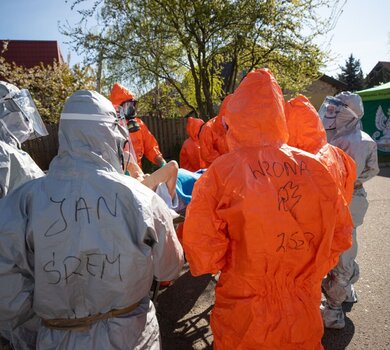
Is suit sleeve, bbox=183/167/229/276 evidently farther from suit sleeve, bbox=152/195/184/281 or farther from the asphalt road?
the asphalt road

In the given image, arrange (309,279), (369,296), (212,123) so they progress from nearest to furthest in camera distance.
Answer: (309,279)
(369,296)
(212,123)

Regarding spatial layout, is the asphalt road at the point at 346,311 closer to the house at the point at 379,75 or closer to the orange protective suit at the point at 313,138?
the orange protective suit at the point at 313,138

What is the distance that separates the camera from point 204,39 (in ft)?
34.1

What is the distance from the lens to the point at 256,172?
5.43 feet

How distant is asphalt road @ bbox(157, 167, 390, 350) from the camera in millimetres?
3012

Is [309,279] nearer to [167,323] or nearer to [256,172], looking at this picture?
[256,172]

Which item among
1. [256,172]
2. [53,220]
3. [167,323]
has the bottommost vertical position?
[167,323]

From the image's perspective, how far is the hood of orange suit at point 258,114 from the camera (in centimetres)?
172

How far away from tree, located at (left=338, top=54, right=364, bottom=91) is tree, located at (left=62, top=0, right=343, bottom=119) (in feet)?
87.1

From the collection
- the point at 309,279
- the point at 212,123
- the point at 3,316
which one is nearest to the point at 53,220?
the point at 3,316

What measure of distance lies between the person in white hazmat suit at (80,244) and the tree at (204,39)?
9.30 meters

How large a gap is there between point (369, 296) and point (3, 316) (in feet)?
11.8

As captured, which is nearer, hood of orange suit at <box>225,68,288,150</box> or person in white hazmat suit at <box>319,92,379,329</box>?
hood of orange suit at <box>225,68,288,150</box>

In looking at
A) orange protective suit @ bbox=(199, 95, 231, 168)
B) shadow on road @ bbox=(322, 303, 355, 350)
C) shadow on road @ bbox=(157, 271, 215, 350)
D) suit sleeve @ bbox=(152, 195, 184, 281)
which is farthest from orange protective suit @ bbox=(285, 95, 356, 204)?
orange protective suit @ bbox=(199, 95, 231, 168)
